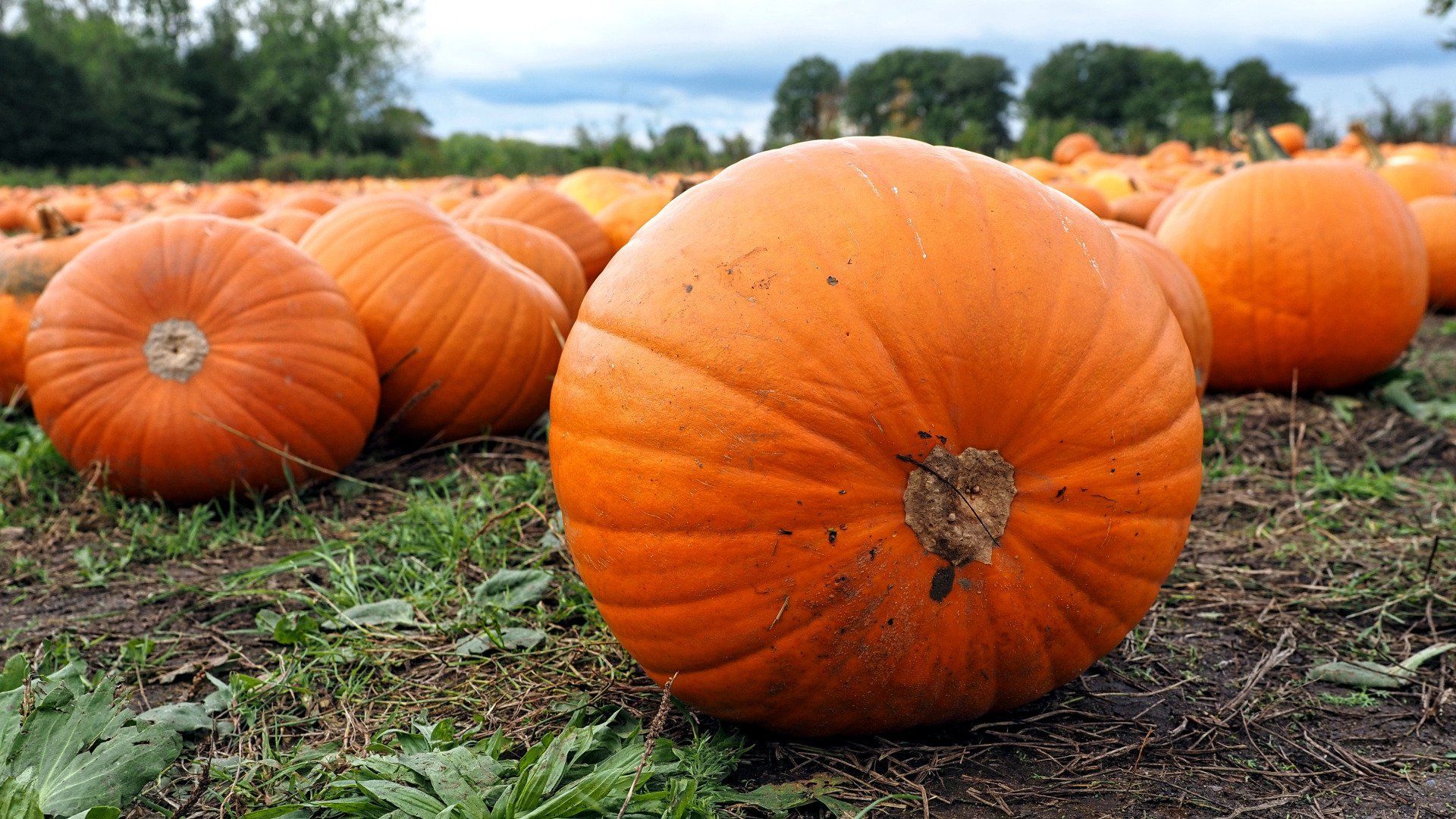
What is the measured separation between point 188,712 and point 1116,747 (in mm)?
1851

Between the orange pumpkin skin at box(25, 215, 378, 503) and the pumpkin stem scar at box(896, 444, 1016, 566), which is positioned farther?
the orange pumpkin skin at box(25, 215, 378, 503)

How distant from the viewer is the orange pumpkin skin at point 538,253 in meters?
4.75

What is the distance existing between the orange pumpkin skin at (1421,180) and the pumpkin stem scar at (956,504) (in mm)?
7632

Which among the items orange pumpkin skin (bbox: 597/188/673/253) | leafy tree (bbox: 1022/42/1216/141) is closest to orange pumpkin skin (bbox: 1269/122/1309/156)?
orange pumpkin skin (bbox: 597/188/673/253)

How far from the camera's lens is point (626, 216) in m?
6.10

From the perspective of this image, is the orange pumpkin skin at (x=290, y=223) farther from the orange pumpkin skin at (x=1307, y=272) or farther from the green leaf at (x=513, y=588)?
the orange pumpkin skin at (x=1307, y=272)

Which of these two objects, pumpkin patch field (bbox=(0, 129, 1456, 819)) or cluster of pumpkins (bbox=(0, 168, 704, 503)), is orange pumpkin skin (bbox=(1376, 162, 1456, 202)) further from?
cluster of pumpkins (bbox=(0, 168, 704, 503))

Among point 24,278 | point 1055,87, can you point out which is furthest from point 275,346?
point 1055,87

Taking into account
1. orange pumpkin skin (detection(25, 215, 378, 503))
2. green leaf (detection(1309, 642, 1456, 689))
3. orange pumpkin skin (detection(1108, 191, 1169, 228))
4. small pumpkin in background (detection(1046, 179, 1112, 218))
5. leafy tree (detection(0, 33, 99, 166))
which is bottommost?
green leaf (detection(1309, 642, 1456, 689))

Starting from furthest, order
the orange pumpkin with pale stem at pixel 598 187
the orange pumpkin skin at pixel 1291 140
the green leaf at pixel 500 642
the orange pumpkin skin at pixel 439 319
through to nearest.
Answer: the orange pumpkin skin at pixel 1291 140, the orange pumpkin with pale stem at pixel 598 187, the orange pumpkin skin at pixel 439 319, the green leaf at pixel 500 642

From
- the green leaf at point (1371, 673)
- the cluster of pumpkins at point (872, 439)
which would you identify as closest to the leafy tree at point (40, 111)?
the cluster of pumpkins at point (872, 439)

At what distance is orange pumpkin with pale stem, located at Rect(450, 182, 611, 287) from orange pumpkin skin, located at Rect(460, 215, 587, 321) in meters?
0.56

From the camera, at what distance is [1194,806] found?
1766 millimetres

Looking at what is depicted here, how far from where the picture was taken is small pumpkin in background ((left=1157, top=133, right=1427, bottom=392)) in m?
4.25
